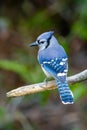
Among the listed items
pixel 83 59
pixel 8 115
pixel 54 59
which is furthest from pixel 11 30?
pixel 54 59

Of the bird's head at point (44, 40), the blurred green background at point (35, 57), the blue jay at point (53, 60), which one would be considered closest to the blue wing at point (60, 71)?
the blue jay at point (53, 60)

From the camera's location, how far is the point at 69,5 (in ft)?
30.5

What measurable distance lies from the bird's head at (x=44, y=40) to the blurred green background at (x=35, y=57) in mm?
2074

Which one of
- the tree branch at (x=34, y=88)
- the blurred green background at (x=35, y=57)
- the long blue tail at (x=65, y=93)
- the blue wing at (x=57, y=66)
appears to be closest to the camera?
the long blue tail at (x=65, y=93)

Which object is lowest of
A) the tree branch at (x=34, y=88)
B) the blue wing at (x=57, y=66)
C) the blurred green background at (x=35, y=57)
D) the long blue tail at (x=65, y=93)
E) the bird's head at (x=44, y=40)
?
the blurred green background at (x=35, y=57)

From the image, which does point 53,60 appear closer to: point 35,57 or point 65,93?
point 65,93

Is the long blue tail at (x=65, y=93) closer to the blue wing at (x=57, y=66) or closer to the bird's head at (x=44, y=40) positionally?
the blue wing at (x=57, y=66)

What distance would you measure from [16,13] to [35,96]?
85.9 inches

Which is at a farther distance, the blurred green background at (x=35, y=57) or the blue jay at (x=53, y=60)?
the blurred green background at (x=35, y=57)

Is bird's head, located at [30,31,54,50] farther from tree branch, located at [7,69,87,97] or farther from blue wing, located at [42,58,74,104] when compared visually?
tree branch, located at [7,69,87,97]

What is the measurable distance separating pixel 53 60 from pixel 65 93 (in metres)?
0.34

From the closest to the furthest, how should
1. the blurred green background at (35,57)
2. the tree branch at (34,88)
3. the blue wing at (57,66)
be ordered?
the tree branch at (34,88), the blue wing at (57,66), the blurred green background at (35,57)

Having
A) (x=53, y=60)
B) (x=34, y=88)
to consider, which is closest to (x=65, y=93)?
(x=34, y=88)

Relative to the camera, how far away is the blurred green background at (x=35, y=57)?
23.8ft
